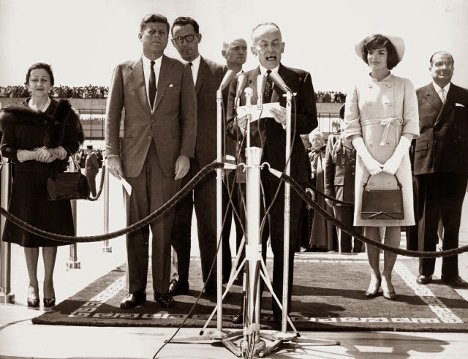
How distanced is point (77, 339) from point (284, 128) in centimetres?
163

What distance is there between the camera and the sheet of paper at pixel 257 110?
3875 mm

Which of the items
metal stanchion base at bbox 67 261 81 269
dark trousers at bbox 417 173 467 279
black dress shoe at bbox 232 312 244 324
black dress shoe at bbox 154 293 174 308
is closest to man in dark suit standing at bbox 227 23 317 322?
black dress shoe at bbox 232 312 244 324

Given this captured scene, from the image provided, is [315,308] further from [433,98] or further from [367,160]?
[433,98]

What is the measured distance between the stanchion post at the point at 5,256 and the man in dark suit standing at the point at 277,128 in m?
1.70

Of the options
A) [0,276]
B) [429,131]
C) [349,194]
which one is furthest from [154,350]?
[349,194]

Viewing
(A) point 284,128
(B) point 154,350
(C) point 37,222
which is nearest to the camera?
(B) point 154,350

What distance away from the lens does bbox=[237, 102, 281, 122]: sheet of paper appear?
12.7ft

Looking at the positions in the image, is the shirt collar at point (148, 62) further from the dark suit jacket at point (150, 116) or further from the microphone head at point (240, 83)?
the microphone head at point (240, 83)

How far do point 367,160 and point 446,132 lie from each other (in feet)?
2.98

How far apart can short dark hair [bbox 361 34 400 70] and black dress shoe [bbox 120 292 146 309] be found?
227cm

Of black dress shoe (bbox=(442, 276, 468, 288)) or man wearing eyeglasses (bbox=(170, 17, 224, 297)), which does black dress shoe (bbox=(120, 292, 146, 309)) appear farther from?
black dress shoe (bbox=(442, 276, 468, 288))

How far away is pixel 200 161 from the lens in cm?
528

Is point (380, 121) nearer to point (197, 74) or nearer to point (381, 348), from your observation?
point (197, 74)

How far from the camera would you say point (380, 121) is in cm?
514
